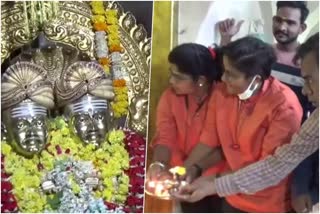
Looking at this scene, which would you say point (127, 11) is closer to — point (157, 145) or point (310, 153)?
point (157, 145)

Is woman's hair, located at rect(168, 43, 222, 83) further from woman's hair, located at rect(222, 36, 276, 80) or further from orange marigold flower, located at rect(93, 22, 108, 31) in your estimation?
orange marigold flower, located at rect(93, 22, 108, 31)

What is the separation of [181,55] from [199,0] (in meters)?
0.13

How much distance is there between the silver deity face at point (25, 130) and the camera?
1305 mm

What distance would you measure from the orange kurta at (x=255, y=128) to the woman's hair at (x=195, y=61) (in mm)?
39

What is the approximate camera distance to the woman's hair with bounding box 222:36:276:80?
133 centimetres

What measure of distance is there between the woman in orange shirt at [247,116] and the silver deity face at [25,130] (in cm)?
33

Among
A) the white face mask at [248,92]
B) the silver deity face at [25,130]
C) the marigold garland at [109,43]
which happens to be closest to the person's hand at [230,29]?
the white face mask at [248,92]

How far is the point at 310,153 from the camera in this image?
4.35 feet

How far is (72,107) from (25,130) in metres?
0.11

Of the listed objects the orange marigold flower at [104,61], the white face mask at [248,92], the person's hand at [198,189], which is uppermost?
the orange marigold flower at [104,61]

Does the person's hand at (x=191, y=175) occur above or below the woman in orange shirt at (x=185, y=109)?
below

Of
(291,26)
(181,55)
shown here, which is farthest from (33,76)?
(291,26)

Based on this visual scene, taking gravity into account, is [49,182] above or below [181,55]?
below

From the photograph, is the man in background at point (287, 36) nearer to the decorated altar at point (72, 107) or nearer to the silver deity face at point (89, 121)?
the decorated altar at point (72, 107)
